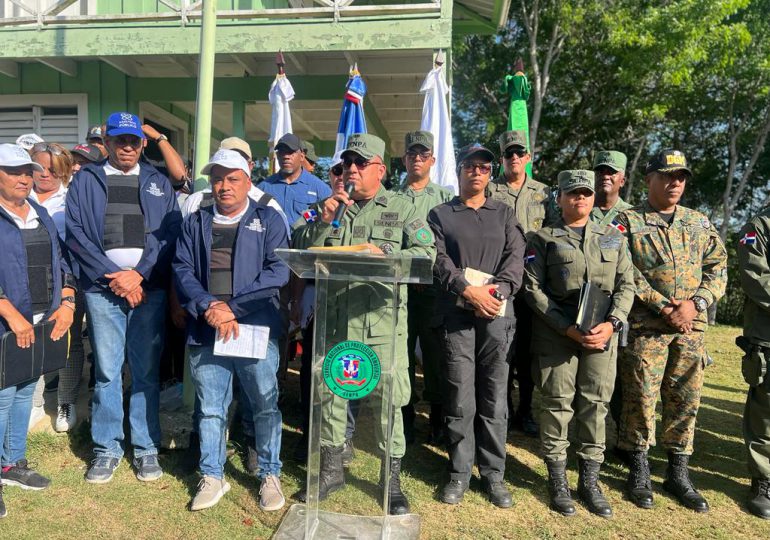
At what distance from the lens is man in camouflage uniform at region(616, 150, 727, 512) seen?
365 centimetres

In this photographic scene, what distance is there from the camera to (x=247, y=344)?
3275mm

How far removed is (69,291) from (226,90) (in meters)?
4.27

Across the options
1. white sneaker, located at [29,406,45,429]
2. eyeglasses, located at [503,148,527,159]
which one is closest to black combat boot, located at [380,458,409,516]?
eyeglasses, located at [503,148,527,159]

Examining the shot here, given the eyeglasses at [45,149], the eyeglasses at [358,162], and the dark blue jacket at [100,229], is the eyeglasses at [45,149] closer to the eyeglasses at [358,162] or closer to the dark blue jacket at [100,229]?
the dark blue jacket at [100,229]

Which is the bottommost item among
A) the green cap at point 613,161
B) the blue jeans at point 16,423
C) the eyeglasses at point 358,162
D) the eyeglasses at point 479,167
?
the blue jeans at point 16,423

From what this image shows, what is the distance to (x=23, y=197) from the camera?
11.0 ft

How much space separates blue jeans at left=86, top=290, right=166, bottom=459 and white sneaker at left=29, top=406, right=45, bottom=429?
92cm

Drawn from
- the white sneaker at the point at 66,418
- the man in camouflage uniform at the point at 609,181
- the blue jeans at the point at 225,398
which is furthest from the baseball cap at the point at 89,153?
the man in camouflage uniform at the point at 609,181

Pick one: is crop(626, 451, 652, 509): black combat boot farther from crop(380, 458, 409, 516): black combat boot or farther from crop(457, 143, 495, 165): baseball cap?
crop(457, 143, 495, 165): baseball cap

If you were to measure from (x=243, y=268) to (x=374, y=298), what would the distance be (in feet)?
2.86

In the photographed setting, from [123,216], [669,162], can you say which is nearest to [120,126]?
[123,216]

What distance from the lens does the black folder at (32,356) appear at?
10.5 ft

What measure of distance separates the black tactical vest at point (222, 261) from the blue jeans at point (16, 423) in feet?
4.27

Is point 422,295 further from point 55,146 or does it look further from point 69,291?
point 55,146
